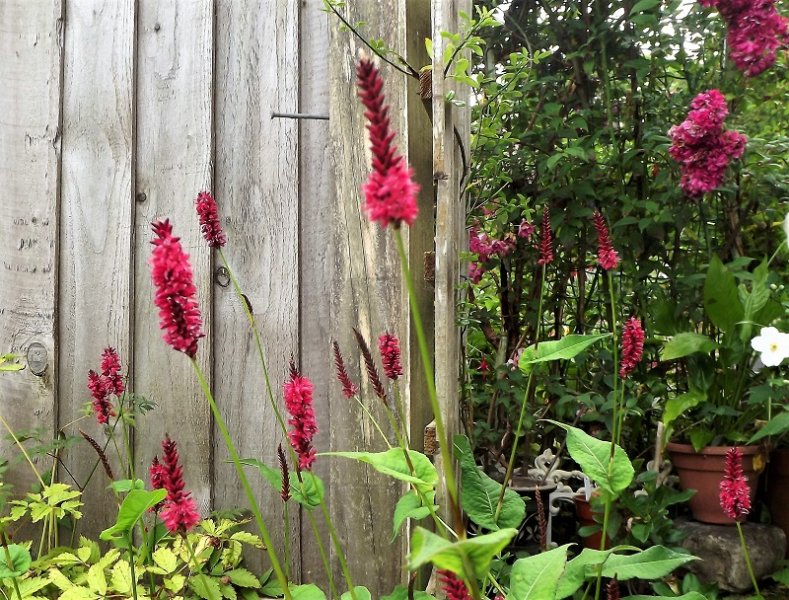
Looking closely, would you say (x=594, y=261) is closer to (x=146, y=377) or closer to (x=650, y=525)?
(x=650, y=525)

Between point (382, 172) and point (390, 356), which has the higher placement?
point (382, 172)

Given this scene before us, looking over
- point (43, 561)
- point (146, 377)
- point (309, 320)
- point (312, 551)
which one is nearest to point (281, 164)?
point (309, 320)

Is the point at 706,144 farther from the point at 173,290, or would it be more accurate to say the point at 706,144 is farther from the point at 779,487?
the point at 173,290

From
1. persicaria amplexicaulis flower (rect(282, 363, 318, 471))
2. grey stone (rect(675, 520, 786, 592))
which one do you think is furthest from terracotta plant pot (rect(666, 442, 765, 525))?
persicaria amplexicaulis flower (rect(282, 363, 318, 471))

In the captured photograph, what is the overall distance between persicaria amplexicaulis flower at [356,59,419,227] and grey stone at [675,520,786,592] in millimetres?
1439

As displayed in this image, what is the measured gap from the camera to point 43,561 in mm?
1556

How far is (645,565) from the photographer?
39.7 inches

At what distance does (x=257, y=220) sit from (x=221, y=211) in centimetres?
12

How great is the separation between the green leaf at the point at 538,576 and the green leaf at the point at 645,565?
245 millimetres

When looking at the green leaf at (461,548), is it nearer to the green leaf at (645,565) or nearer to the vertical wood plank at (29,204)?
the green leaf at (645,565)

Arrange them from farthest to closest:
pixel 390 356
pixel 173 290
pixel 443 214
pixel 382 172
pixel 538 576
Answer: pixel 443 214 → pixel 390 356 → pixel 538 576 → pixel 173 290 → pixel 382 172

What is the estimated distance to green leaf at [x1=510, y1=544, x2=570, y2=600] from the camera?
752mm

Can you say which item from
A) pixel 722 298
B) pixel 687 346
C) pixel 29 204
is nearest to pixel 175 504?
pixel 687 346

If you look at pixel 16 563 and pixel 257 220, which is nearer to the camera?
pixel 16 563
